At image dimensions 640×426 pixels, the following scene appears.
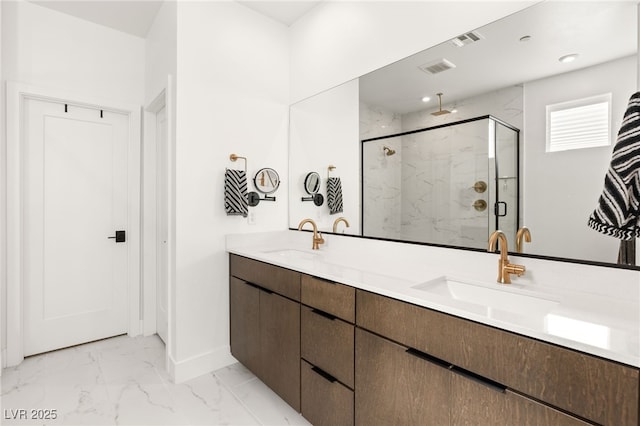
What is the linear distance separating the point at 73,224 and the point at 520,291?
3.24 meters

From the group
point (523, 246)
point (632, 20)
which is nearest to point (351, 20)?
point (632, 20)

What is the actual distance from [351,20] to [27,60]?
2.47 meters

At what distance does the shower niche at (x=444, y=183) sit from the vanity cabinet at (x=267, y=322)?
66 cm

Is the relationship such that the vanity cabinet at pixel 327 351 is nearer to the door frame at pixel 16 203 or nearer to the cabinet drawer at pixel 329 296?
the cabinet drawer at pixel 329 296

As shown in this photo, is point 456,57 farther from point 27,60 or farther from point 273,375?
point 27,60

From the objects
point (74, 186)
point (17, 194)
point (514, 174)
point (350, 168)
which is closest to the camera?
point (514, 174)

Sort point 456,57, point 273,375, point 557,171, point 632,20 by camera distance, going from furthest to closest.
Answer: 1. point 273,375
2. point 456,57
3. point 557,171
4. point 632,20

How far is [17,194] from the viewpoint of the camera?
7.86 feet

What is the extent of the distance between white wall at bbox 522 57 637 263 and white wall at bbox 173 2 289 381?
1.82 metres

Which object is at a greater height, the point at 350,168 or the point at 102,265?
the point at 350,168

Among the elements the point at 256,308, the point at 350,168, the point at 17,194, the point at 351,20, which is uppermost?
the point at 351,20

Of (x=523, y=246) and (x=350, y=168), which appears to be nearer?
(x=523, y=246)

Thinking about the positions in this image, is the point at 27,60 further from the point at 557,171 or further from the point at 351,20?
the point at 557,171

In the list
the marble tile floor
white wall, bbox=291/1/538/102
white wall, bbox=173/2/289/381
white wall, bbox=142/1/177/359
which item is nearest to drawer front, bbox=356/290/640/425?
the marble tile floor
